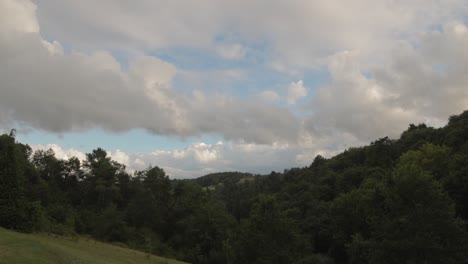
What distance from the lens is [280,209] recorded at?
1816 inches

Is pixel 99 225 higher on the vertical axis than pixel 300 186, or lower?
lower

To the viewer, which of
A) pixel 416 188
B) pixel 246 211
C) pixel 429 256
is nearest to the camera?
pixel 429 256

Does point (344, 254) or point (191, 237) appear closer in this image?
point (344, 254)

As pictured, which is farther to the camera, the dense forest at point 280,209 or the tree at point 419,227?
the dense forest at point 280,209

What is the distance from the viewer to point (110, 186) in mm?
100312

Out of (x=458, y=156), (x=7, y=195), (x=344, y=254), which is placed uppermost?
(x=458, y=156)

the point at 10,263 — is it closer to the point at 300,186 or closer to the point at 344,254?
the point at 344,254

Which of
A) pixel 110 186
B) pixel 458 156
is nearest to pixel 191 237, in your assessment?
pixel 110 186

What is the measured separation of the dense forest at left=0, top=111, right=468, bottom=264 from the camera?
3153 centimetres

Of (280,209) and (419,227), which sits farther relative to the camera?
(280,209)

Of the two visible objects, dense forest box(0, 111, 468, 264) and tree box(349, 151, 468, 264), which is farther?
dense forest box(0, 111, 468, 264)

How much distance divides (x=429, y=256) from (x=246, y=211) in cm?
10653

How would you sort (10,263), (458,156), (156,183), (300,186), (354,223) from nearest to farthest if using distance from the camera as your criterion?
(10,263), (458,156), (354,223), (156,183), (300,186)

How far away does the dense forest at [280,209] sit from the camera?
31.5 m
